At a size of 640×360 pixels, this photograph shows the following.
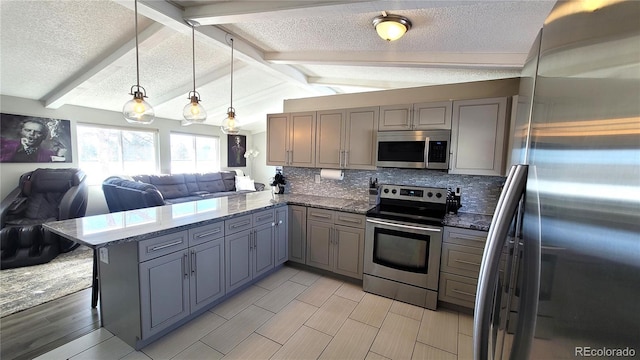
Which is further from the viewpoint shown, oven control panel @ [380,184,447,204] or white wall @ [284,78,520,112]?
oven control panel @ [380,184,447,204]

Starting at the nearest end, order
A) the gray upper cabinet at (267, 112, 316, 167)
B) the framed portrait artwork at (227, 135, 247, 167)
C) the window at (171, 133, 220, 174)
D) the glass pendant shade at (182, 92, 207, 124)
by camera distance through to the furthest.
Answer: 1. the glass pendant shade at (182, 92, 207, 124)
2. the gray upper cabinet at (267, 112, 316, 167)
3. the window at (171, 133, 220, 174)
4. the framed portrait artwork at (227, 135, 247, 167)

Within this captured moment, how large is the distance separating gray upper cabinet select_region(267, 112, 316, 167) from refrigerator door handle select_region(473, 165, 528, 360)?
3.03m

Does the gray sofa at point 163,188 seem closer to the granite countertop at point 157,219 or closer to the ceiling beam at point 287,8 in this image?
the granite countertop at point 157,219

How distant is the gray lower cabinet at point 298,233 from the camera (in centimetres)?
336

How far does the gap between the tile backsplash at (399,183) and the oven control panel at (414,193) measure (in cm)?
15

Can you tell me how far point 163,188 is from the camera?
5.93 meters

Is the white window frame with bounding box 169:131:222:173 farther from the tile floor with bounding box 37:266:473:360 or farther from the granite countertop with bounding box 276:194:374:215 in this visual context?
the tile floor with bounding box 37:266:473:360

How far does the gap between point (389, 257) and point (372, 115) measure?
66.6 inches

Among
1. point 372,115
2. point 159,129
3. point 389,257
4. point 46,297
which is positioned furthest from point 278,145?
point 159,129

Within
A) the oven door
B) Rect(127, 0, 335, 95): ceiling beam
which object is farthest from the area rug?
the oven door

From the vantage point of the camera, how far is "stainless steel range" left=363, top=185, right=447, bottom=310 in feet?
8.50

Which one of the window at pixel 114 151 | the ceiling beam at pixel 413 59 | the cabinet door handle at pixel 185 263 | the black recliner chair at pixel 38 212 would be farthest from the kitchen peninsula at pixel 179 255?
the window at pixel 114 151

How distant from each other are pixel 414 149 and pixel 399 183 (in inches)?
22.1

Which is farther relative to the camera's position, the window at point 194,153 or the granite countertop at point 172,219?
the window at point 194,153
